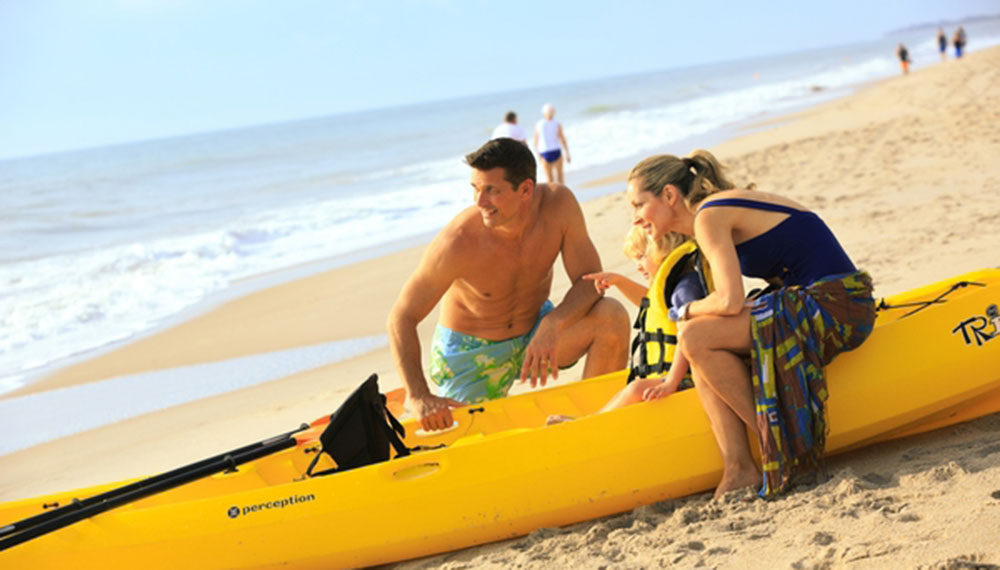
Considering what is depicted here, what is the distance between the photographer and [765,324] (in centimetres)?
334

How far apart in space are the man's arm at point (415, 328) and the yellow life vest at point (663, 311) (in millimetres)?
892

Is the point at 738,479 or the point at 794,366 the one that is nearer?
the point at 794,366

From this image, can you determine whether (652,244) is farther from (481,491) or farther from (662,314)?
(481,491)

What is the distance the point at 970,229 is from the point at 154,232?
45.1 feet

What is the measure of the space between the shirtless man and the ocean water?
4.67m

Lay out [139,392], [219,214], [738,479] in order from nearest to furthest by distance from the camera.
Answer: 1. [738,479]
2. [139,392]
3. [219,214]

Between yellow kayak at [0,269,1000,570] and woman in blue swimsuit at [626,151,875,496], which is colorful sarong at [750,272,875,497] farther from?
yellow kayak at [0,269,1000,570]

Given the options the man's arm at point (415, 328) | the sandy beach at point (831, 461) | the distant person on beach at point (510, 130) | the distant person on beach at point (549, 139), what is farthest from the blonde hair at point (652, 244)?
the distant person on beach at point (549, 139)

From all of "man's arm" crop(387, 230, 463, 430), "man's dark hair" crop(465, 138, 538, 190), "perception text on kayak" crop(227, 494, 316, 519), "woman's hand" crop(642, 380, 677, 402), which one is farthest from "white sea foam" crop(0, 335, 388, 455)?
"woman's hand" crop(642, 380, 677, 402)

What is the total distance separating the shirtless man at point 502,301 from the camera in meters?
4.25

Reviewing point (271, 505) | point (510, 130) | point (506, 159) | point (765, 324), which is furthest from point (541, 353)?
point (510, 130)

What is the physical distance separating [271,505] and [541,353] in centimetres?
136

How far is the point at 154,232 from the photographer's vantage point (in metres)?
16.8

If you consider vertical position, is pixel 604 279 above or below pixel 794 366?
above
